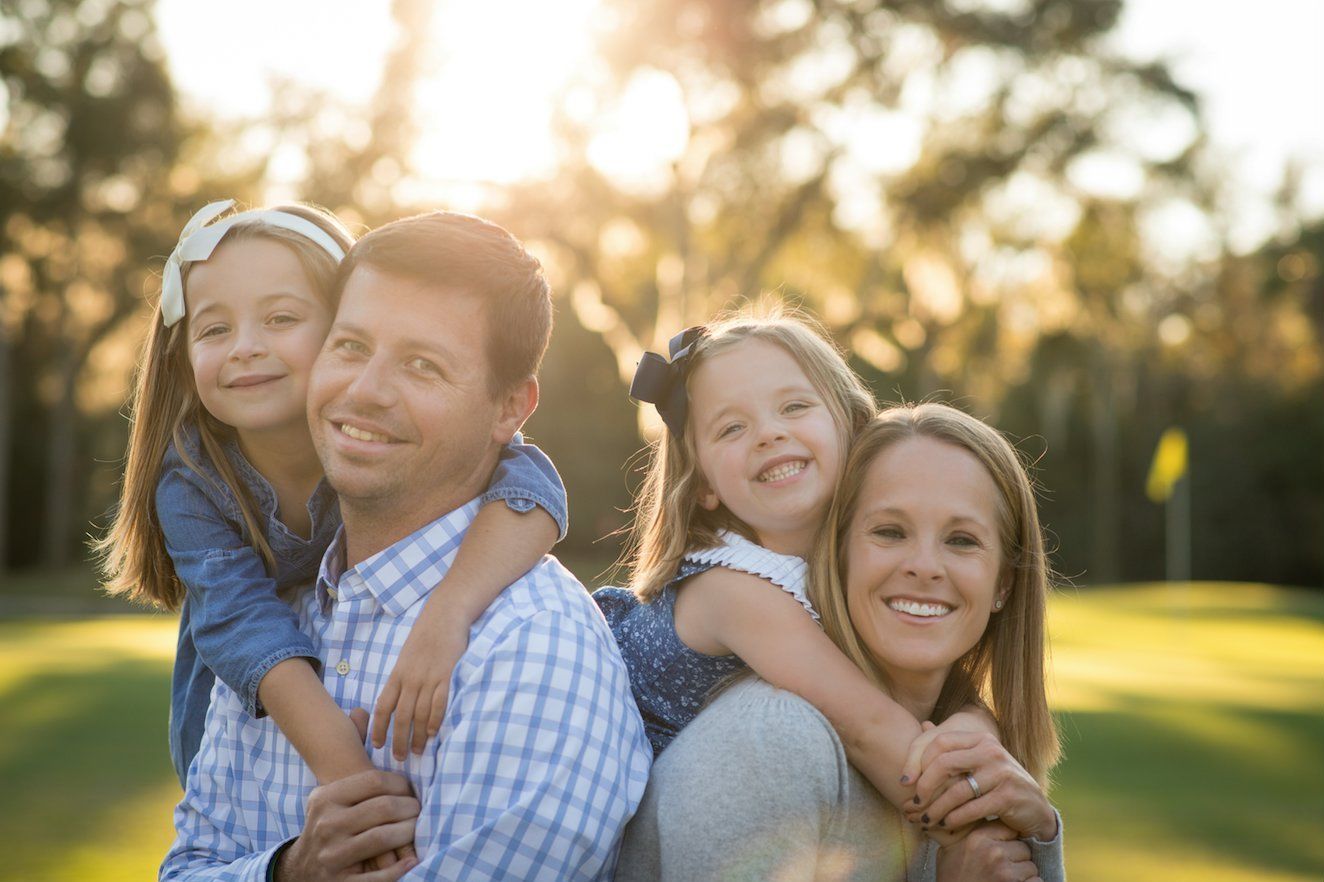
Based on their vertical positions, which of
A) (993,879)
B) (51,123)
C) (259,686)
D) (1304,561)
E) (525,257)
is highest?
(51,123)

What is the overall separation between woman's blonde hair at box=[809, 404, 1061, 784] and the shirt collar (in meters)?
0.82

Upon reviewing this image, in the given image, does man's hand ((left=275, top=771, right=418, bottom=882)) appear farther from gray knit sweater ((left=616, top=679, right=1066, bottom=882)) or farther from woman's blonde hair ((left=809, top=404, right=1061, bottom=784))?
woman's blonde hair ((left=809, top=404, right=1061, bottom=784))

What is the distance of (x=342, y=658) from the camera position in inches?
108

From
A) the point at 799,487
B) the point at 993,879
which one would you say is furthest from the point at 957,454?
the point at 993,879

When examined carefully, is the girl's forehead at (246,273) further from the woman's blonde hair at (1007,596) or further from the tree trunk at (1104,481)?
the tree trunk at (1104,481)

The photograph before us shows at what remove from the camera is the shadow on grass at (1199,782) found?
640 cm

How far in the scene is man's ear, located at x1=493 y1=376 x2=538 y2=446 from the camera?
2889 mm

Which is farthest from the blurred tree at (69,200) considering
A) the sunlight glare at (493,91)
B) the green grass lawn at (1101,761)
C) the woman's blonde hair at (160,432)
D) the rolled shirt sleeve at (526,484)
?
the rolled shirt sleeve at (526,484)

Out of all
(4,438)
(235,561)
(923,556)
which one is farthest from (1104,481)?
(235,561)

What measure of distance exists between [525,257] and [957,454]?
41.1 inches

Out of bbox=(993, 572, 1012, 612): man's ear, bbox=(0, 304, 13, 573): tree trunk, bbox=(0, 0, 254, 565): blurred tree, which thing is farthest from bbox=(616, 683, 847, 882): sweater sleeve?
bbox=(0, 304, 13, 573): tree trunk

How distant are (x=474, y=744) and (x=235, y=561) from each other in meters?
0.96

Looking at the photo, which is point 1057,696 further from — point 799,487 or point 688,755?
point 688,755

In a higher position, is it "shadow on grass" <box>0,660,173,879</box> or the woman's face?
the woman's face
